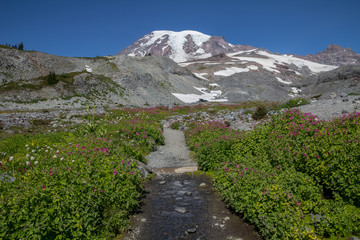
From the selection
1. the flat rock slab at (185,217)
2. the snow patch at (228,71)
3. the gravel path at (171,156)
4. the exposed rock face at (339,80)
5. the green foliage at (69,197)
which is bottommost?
the flat rock slab at (185,217)

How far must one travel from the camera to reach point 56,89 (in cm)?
4725

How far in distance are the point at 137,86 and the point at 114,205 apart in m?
57.3

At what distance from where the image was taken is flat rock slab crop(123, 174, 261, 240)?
727cm

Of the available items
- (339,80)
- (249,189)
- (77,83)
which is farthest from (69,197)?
(339,80)

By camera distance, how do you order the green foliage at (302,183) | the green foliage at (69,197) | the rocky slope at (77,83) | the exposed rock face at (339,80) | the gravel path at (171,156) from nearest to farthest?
1. the green foliage at (69,197)
2. the green foliage at (302,183)
3. the gravel path at (171,156)
4. the rocky slope at (77,83)
5. the exposed rock face at (339,80)

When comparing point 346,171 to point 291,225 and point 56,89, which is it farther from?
point 56,89

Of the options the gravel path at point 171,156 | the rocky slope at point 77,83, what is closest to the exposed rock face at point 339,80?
the rocky slope at point 77,83

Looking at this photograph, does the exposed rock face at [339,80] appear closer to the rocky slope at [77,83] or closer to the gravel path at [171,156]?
the rocky slope at [77,83]

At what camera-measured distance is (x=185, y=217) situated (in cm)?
839

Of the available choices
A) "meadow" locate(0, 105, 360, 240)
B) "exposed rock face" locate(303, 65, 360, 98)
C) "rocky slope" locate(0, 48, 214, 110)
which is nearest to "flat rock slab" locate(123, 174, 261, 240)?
"meadow" locate(0, 105, 360, 240)

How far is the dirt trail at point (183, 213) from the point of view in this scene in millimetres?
7297

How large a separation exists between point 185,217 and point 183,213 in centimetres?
31

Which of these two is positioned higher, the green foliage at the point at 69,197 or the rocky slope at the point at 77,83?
the rocky slope at the point at 77,83

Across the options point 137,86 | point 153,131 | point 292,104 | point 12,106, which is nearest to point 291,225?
point 153,131
